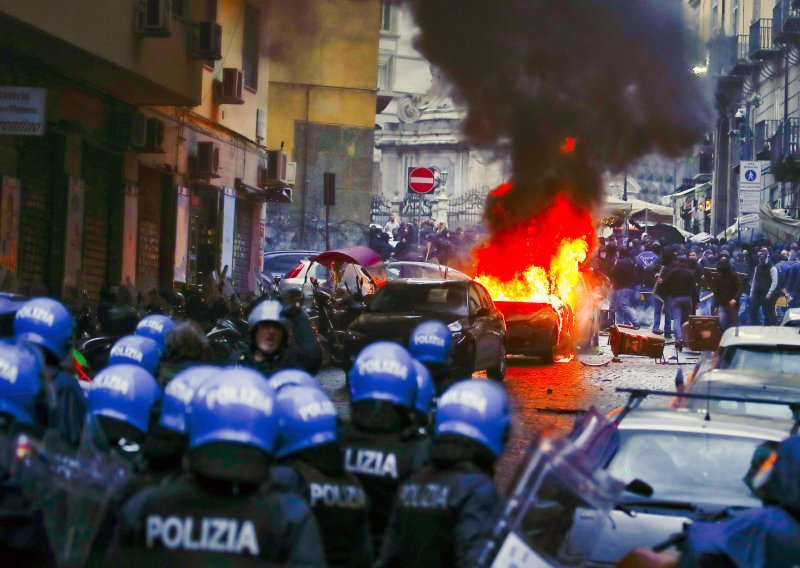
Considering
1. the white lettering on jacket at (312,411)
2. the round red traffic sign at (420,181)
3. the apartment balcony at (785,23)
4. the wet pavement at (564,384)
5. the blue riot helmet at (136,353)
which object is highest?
the apartment balcony at (785,23)

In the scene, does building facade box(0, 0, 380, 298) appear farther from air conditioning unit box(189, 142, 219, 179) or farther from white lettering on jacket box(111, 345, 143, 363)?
white lettering on jacket box(111, 345, 143, 363)

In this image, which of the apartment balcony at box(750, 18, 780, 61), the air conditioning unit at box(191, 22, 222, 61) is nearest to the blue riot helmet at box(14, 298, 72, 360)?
the air conditioning unit at box(191, 22, 222, 61)

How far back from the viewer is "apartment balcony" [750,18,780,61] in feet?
137

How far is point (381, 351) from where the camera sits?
485cm

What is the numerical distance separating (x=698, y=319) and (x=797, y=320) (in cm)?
634

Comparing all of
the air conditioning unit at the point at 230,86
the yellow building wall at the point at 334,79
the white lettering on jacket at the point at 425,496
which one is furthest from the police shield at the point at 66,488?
the yellow building wall at the point at 334,79

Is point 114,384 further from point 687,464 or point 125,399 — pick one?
point 687,464

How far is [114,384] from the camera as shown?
489 centimetres

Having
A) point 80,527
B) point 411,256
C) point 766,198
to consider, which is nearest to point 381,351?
point 80,527

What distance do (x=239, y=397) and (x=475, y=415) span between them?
1.10m

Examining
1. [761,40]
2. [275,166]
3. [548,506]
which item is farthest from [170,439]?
[761,40]

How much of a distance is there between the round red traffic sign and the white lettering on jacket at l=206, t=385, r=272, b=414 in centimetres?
2577

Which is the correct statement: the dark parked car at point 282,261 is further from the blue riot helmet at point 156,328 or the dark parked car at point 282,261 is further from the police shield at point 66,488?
the police shield at point 66,488

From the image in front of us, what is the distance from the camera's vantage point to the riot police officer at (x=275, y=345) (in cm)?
712
